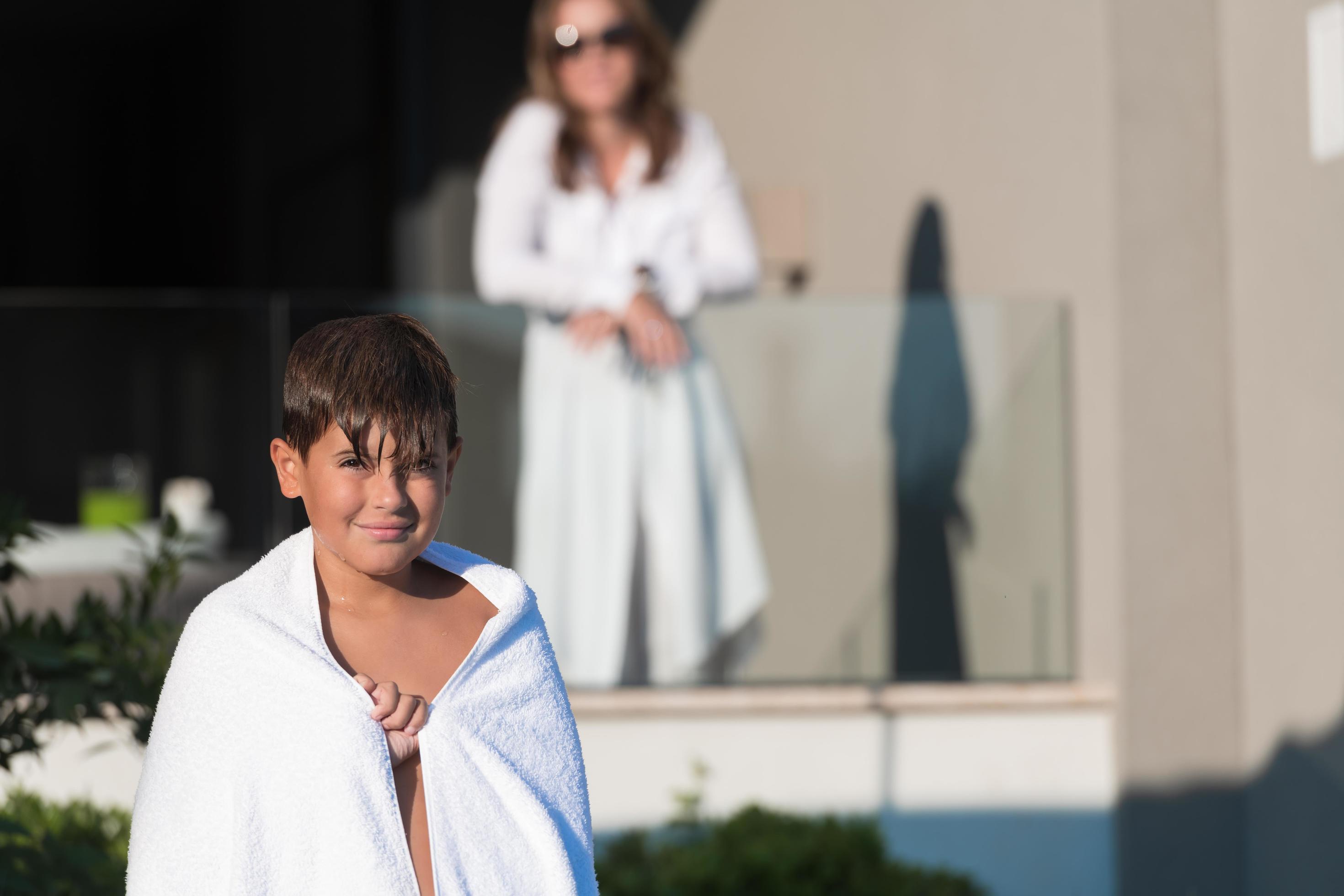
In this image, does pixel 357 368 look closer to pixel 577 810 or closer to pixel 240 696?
pixel 240 696

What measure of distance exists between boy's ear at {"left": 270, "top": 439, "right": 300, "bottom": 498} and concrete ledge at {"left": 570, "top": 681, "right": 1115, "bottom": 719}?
3.10 m

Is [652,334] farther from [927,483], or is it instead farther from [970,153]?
[970,153]

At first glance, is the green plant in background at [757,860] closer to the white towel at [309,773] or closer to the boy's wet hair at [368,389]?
the white towel at [309,773]

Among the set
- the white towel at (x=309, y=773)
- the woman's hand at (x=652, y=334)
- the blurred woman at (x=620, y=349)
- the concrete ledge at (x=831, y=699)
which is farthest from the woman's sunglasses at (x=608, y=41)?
the white towel at (x=309, y=773)

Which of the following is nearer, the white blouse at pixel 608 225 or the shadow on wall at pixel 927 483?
the white blouse at pixel 608 225

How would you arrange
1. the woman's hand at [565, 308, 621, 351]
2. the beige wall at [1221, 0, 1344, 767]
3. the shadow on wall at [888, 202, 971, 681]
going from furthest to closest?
the shadow on wall at [888, 202, 971, 681], the woman's hand at [565, 308, 621, 351], the beige wall at [1221, 0, 1344, 767]

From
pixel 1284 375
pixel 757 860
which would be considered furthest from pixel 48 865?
pixel 1284 375

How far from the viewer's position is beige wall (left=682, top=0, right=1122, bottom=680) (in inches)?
188

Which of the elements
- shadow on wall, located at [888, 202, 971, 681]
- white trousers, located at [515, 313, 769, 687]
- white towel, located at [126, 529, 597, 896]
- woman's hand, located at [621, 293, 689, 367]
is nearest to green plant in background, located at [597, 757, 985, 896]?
white trousers, located at [515, 313, 769, 687]

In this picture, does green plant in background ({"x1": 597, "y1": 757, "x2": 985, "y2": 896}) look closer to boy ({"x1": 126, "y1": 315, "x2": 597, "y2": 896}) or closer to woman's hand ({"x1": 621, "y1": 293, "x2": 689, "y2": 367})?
woman's hand ({"x1": 621, "y1": 293, "x2": 689, "y2": 367})

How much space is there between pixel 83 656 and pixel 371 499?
1.17m

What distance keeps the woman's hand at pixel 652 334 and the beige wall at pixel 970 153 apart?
1.35 m

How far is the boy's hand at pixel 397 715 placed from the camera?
155 centimetres

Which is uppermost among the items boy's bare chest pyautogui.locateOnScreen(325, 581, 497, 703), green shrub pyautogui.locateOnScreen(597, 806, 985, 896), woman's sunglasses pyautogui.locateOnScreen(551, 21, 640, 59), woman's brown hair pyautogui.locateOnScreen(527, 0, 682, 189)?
woman's sunglasses pyautogui.locateOnScreen(551, 21, 640, 59)
